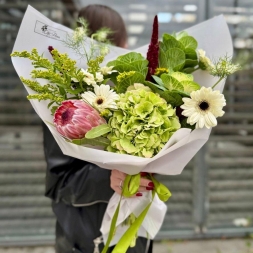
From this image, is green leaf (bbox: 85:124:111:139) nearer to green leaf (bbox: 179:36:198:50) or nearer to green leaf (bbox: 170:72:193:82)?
green leaf (bbox: 170:72:193:82)

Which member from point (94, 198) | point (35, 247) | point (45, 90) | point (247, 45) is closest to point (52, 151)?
point (94, 198)

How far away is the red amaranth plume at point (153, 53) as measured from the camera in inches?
41.8

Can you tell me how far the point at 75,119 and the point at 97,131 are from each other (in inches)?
2.8

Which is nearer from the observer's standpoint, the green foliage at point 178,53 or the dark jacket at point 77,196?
the green foliage at point 178,53

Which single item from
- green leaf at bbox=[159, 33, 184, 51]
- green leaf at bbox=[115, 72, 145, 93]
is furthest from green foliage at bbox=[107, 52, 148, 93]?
green leaf at bbox=[159, 33, 184, 51]

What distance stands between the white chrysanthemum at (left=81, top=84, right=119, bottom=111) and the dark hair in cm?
54

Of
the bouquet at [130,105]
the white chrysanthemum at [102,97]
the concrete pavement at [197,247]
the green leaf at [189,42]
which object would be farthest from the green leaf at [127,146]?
the concrete pavement at [197,247]

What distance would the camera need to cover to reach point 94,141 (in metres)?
1.01

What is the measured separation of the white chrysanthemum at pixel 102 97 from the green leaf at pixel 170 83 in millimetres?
150

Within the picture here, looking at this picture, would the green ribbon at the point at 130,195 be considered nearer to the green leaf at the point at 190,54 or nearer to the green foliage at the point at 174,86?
the green foliage at the point at 174,86

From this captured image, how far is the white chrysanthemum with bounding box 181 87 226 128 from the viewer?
0.95 m

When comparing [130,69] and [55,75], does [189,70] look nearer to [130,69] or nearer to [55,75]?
[130,69]

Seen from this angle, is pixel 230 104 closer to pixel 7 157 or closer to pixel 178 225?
pixel 178 225

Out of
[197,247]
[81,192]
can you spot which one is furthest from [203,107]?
[197,247]
